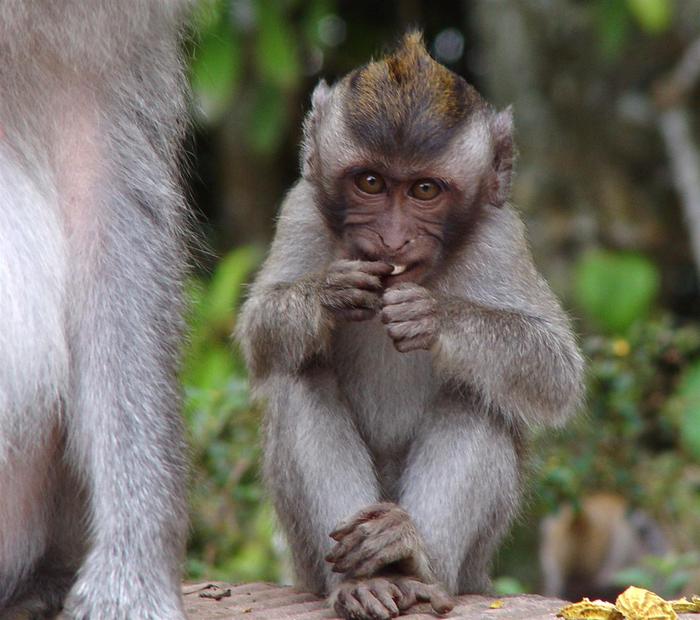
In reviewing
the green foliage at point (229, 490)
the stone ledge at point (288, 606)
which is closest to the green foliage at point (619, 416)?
the green foliage at point (229, 490)

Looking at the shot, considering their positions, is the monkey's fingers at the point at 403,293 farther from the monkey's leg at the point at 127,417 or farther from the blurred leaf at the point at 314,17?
the blurred leaf at the point at 314,17

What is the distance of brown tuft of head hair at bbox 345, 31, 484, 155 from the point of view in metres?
4.38

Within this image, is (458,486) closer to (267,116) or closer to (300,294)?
(300,294)

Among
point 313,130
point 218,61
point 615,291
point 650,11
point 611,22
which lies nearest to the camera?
point 313,130

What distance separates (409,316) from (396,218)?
0.32 m

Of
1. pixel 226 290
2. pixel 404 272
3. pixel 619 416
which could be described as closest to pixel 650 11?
pixel 619 416

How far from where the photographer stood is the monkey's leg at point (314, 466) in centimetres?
436

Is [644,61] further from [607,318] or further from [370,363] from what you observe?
[370,363]

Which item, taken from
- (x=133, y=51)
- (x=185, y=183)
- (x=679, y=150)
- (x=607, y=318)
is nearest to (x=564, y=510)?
(x=607, y=318)

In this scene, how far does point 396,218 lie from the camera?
432cm

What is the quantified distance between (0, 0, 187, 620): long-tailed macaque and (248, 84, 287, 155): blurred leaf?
684cm

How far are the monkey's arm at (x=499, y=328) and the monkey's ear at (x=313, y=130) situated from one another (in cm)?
63

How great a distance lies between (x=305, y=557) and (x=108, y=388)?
1.10m

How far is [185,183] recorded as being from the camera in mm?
4438
